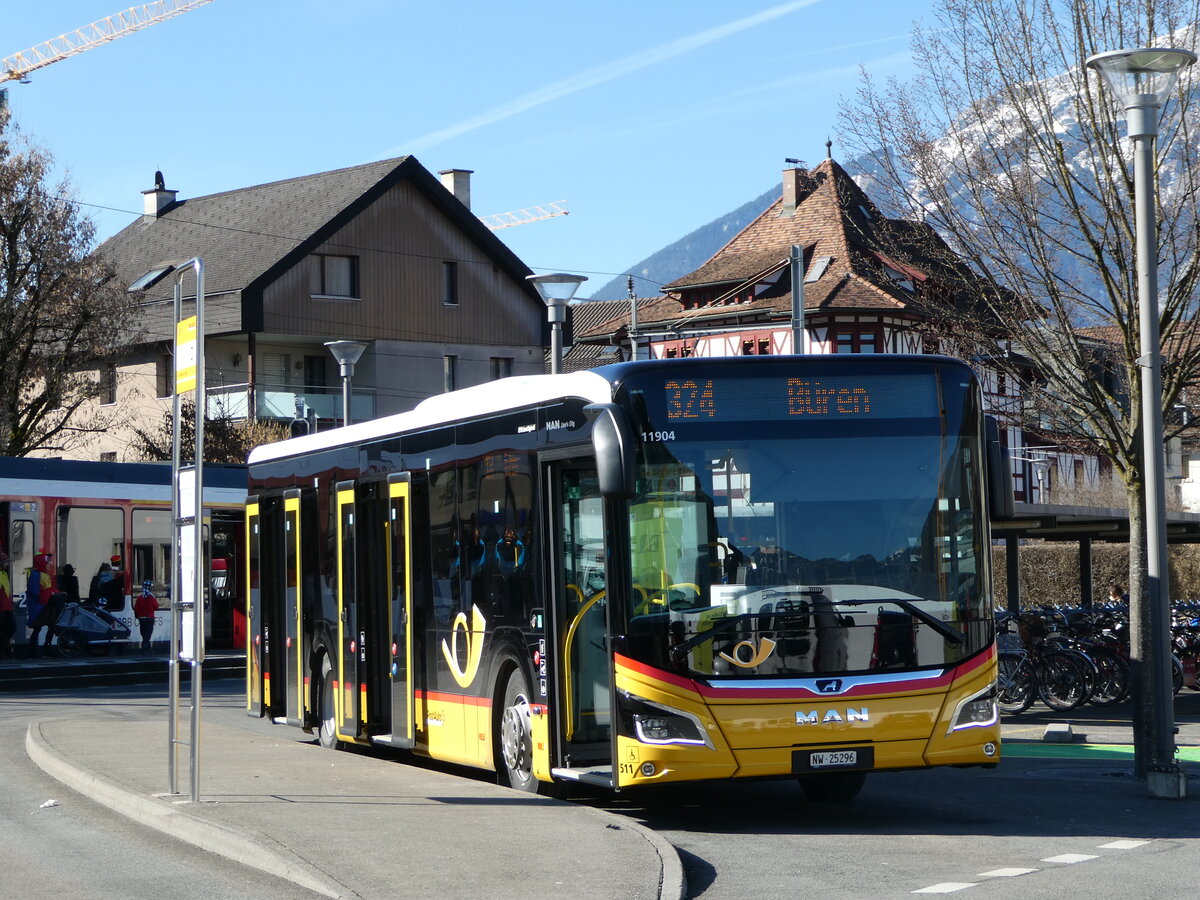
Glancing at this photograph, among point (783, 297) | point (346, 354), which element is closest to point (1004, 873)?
point (346, 354)

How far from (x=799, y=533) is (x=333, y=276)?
144ft

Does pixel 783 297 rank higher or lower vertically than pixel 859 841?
higher

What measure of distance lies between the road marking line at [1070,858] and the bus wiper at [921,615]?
155 cm

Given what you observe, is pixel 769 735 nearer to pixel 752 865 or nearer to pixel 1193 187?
pixel 752 865

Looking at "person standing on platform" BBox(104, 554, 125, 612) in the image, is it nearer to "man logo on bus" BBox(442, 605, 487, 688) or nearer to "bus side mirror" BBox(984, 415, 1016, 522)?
"man logo on bus" BBox(442, 605, 487, 688)

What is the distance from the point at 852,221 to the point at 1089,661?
6872mm

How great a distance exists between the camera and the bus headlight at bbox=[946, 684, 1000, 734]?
11.0 metres

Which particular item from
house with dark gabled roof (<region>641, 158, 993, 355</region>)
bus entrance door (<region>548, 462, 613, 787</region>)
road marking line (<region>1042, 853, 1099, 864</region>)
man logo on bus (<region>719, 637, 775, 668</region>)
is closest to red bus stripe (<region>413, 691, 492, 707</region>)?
bus entrance door (<region>548, 462, 613, 787</region>)

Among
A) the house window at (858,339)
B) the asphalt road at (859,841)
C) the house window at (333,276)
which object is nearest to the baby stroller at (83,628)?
the asphalt road at (859,841)

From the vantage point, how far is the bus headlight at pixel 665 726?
1053 centimetres

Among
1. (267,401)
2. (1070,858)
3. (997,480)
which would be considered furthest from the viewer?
(267,401)

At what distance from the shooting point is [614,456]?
10219 mm

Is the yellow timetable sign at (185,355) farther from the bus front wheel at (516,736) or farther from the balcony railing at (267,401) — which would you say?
the balcony railing at (267,401)

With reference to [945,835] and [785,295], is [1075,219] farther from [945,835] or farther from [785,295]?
[785,295]
